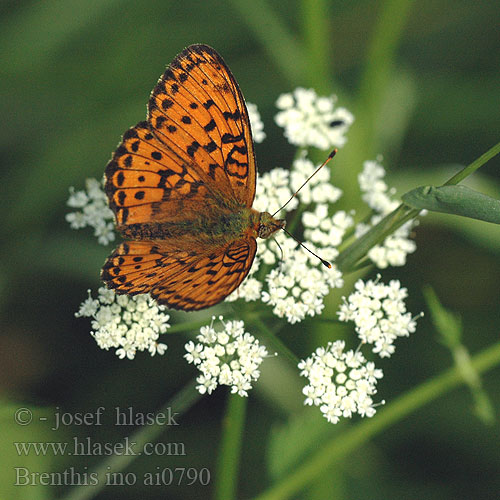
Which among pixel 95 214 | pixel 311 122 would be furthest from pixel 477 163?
pixel 95 214

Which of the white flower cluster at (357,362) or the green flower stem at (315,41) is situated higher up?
the green flower stem at (315,41)

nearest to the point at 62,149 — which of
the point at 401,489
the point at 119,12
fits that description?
the point at 119,12

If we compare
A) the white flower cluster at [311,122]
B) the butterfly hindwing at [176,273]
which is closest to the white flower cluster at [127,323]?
the butterfly hindwing at [176,273]

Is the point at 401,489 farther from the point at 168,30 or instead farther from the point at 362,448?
the point at 168,30

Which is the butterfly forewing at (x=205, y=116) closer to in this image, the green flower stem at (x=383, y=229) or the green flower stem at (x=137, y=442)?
the green flower stem at (x=383, y=229)

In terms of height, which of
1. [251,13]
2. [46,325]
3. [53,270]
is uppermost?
[251,13]

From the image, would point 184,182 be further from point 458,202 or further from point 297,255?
point 458,202

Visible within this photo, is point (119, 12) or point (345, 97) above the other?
point (119, 12)

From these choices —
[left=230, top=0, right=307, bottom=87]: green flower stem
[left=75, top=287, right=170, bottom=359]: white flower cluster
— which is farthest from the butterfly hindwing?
[left=230, top=0, right=307, bottom=87]: green flower stem
